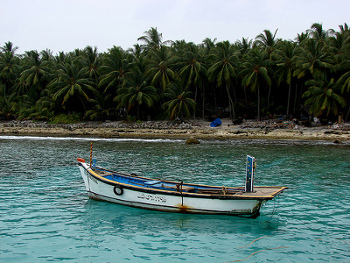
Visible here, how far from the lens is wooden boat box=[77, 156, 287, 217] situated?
12242 mm

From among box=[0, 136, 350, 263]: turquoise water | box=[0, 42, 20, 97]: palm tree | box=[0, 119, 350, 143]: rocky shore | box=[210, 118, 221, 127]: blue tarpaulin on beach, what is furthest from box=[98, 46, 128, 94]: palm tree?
box=[0, 136, 350, 263]: turquoise water

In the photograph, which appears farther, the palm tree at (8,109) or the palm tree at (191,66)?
the palm tree at (8,109)

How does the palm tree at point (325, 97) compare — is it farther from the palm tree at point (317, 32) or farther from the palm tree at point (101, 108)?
the palm tree at point (101, 108)

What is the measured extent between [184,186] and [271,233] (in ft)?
13.7

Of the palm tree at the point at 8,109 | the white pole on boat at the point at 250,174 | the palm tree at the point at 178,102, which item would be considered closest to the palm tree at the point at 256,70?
the palm tree at the point at 178,102

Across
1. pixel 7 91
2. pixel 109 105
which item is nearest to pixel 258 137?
pixel 109 105

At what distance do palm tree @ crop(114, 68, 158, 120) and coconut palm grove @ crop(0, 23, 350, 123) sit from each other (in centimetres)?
16

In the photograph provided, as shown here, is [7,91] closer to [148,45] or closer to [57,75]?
[57,75]

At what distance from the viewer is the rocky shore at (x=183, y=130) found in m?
42.2

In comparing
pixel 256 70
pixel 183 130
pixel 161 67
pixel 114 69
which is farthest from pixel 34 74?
pixel 256 70

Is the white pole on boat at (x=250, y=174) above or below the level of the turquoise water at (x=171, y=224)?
above

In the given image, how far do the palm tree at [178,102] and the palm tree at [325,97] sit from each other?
17669 millimetres

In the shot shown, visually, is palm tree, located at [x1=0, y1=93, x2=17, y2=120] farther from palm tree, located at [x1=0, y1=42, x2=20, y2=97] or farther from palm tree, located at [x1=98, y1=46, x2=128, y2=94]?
palm tree, located at [x1=98, y1=46, x2=128, y2=94]

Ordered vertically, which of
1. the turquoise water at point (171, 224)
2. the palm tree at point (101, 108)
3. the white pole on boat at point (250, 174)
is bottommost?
the turquoise water at point (171, 224)
